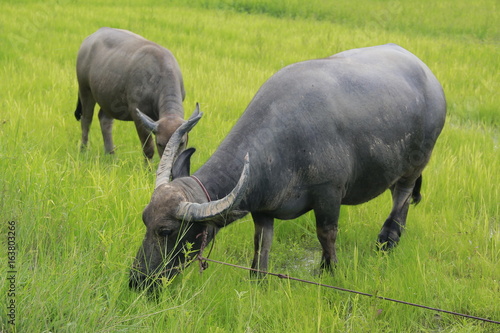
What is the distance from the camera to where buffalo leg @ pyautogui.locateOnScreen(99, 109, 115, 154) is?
5.45 m

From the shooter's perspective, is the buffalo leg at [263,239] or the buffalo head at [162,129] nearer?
the buffalo leg at [263,239]

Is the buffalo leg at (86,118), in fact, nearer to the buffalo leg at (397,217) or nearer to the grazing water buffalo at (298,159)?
the grazing water buffalo at (298,159)

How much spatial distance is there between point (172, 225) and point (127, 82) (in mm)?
2889

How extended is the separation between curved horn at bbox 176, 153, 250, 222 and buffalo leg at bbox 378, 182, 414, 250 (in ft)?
5.47

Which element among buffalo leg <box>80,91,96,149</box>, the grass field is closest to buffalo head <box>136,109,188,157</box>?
the grass field

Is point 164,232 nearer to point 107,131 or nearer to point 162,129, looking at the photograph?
point 162,129

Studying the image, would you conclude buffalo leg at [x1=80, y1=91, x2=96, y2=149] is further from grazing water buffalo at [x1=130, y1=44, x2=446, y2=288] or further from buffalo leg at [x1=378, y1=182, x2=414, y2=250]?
buffalo leg at [x1=378, y1=182, x2=414, y2=250]

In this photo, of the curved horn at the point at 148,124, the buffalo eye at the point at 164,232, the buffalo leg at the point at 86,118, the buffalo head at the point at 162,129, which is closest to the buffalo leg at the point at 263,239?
the buffalo eye at the point at 164,232

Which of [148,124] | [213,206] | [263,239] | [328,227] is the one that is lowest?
[263,239]

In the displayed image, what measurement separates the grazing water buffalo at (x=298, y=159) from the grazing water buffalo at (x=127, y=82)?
1.62 meters

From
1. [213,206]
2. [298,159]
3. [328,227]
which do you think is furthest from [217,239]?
[213,206]

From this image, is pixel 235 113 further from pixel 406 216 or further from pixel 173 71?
pixel 406 216

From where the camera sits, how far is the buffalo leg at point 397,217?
3.82 metres

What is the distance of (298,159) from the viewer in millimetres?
3002
